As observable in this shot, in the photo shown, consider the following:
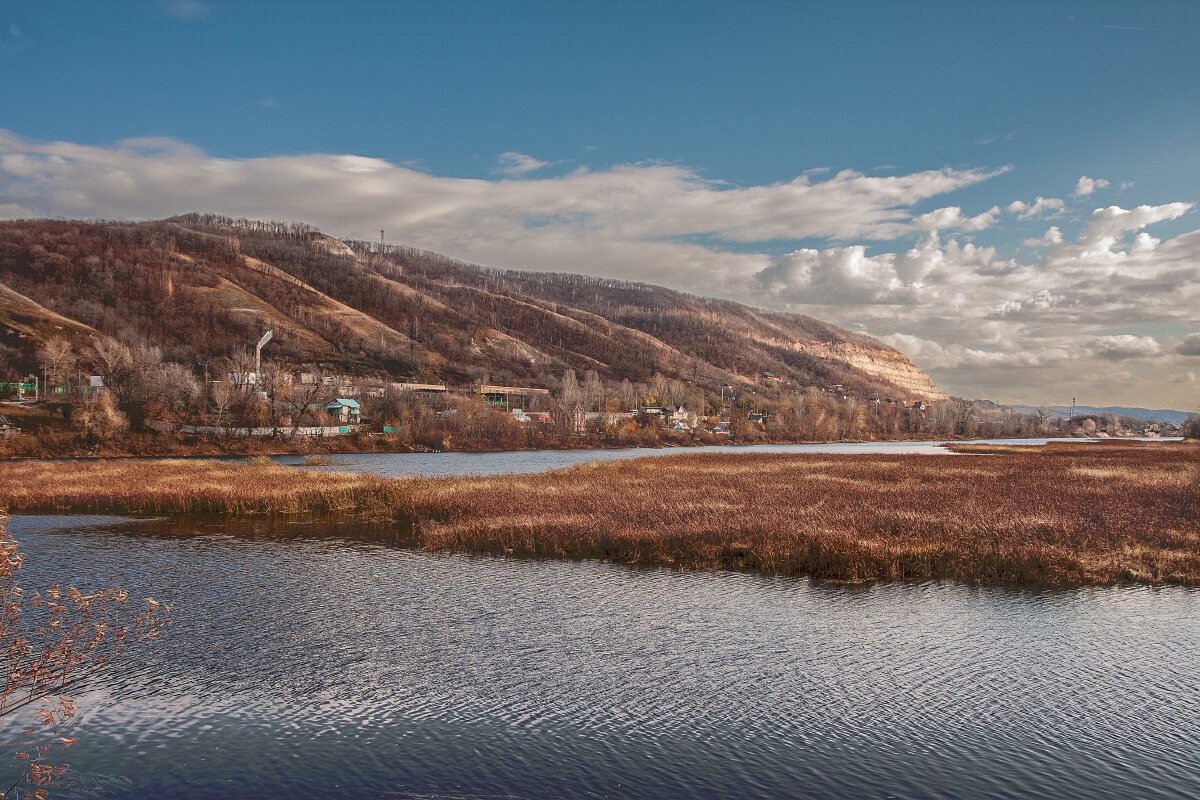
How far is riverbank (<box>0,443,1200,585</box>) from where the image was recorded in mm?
25391

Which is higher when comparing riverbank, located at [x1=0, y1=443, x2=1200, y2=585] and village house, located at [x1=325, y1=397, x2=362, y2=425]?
village house, located at [x1=325, y1=397, x2=362, y2=425]

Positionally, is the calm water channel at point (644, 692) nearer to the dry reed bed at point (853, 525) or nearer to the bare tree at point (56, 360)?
the dry reed bed at point (853, 525)

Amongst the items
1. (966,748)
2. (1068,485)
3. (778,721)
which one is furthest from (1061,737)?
(1068,485)

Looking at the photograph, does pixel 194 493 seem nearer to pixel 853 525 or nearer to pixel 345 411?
pixel 853 525

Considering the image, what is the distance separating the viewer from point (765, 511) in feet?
111

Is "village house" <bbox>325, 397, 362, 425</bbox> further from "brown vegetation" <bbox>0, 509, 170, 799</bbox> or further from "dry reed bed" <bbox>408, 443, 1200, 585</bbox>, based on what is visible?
"brown vegetation" <bbox>0, 509, 170, 799</bbox>

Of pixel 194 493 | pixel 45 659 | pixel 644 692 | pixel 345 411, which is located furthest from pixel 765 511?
pixel 345 411

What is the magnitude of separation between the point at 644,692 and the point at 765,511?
65.5 feet

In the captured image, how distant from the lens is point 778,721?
44.3 ft

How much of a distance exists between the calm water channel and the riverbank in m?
2.36

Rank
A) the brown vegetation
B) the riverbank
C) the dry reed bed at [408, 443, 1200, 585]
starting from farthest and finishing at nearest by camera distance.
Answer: the riverbank, the dry reed bed at [408, 443, 1200, 585], the brown vegetation

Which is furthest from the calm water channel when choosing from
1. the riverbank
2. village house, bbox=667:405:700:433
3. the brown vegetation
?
village house, bbox=667:405:700:433

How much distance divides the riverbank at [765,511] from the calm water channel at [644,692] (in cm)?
236

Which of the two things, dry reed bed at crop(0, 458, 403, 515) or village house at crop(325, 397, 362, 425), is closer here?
dry reed bed at crop(0, 458, 403, 515)
